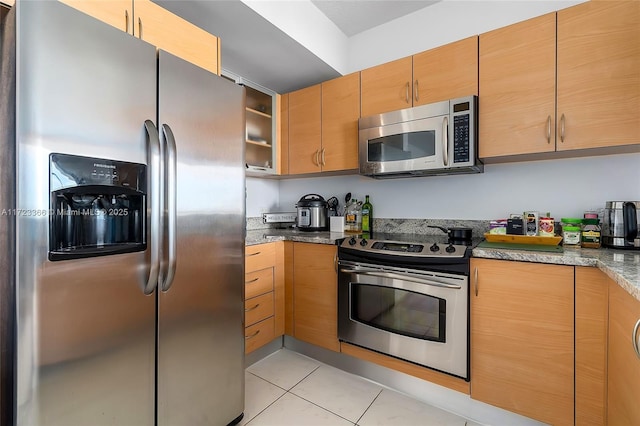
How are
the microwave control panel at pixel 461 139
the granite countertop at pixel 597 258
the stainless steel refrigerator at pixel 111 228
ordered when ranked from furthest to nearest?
the microwave control panel at pixel 461 139 < the granite countertop at pixel 597 258 < the stainless steel refrigerator at pixel 111 228

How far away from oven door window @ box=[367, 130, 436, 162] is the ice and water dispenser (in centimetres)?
148

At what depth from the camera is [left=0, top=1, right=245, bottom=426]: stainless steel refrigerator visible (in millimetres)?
843

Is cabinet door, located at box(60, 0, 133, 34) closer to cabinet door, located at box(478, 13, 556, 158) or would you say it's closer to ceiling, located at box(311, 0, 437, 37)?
ceiling, located at box(311, 0, 437, 37)

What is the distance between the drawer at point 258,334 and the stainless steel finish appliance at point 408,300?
0.52 meters

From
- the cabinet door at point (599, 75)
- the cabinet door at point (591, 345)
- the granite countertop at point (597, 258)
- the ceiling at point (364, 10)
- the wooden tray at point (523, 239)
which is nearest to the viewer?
the granite countertop at point (597, 258)

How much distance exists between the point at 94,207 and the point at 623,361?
1.87 meters

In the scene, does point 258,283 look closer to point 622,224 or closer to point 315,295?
point 315,295

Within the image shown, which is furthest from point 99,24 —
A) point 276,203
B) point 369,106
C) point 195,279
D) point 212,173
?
point 276,203

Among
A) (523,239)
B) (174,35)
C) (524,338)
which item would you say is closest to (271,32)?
(174,35)

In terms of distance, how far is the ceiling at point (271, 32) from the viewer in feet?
5.44

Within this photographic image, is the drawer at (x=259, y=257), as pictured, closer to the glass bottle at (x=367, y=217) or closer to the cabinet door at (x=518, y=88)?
the glass bottle at (x=367, y=217)

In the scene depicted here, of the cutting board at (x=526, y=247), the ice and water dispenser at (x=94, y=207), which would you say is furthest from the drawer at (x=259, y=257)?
the cutting board at (x=526, y=247)

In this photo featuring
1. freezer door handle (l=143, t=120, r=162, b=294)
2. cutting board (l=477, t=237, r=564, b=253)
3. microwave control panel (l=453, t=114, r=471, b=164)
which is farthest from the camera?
microwave control panel (l=453, t=114, r=471, b=164)

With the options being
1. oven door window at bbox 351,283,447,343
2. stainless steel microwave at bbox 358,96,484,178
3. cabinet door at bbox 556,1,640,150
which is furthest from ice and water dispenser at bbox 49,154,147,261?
cabinet door at bbox 556,1,640,150
